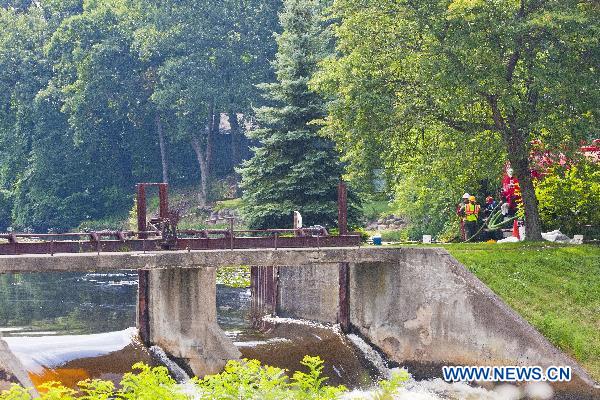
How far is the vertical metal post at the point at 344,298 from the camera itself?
34719 mm

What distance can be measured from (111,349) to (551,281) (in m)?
12.8

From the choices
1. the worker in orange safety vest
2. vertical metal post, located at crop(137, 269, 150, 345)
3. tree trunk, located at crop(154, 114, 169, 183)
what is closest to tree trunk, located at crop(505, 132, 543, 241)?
the worker in orange safety vest

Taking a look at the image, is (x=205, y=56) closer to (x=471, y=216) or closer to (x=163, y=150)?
(x=163, y=150)

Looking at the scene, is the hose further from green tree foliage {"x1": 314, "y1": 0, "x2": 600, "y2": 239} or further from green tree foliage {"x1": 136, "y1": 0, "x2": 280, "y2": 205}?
green tree foliage {"x1": 136, "y1": 0, "x2": 280, "y2": 205}

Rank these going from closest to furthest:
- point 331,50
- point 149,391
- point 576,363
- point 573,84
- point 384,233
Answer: point 149,391 → point 576,363 → point 573,84 → point 384,233 → point 331,50

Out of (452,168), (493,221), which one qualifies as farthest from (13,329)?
(493,221)

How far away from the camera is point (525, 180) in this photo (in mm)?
36219

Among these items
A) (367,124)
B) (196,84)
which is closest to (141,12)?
(196,84)

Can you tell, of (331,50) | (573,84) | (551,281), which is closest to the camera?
(551,281)

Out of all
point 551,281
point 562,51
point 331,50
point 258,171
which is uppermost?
point 331,50

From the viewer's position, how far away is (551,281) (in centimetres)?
3120

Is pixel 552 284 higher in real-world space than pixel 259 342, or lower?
higher

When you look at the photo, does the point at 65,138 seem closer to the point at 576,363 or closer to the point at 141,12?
the point at 141,12

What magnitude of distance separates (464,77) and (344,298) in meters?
7.93
